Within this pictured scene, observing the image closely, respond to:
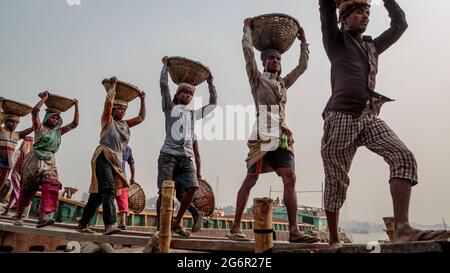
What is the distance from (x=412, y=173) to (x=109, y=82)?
3.94m

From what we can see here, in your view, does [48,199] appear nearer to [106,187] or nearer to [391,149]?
[106,187]

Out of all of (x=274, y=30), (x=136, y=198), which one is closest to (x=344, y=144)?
(x=274, y=30)

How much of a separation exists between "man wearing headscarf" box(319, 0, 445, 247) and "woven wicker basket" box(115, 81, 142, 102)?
3.01 meters

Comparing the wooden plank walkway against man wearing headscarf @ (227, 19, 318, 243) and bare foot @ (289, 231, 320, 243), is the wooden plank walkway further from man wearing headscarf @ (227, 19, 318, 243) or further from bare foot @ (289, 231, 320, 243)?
man wearing headscarf @ (227, 19, 318, 243)

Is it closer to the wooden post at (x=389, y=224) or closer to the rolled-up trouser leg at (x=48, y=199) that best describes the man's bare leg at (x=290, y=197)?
the rolled-up trouser leg at (x=48, y=199)

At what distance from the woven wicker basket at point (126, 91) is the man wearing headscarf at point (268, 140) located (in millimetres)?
1942

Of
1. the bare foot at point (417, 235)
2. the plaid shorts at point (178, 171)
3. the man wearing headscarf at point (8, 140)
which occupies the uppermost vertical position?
the man wearing headscarf at point (8, 140)

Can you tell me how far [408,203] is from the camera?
2137 mm

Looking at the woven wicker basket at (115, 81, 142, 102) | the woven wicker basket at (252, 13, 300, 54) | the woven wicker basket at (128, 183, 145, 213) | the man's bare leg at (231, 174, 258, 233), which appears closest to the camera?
the man's bare leg at (231, 174, 258, 233)

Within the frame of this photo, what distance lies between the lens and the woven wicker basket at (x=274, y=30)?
3854mm

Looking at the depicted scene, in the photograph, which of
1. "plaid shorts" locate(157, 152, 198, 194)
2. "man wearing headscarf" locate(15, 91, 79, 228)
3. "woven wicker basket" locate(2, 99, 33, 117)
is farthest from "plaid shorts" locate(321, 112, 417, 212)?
"woven wicker basket" locate(2, 99, 33, 117)

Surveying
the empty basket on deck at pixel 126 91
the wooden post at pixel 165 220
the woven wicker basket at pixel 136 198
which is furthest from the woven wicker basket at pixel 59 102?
the wooden post at pixel 165 220

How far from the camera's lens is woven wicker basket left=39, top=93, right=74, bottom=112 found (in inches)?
208
